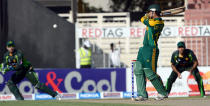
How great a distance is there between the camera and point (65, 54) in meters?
23.7

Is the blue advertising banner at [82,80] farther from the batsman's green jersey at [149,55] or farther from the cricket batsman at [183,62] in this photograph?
the batsman's green jersey at [149,55]

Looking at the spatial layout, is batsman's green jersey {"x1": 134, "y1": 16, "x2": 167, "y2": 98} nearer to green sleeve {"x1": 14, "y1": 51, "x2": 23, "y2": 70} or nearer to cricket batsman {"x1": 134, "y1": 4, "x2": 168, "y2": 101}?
cricket batsman {"x1": 134, "y1": 4, "x2": 168, "y2": 101}

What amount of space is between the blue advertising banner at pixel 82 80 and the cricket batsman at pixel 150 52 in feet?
25.0

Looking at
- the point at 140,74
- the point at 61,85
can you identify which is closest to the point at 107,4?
the point at 61,85

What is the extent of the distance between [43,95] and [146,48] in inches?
305

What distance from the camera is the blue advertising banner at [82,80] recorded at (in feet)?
61.2

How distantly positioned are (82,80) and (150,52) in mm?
7877

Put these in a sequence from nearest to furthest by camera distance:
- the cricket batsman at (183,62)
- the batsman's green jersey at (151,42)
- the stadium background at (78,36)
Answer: the batsman's green jersey at (151,42)
the cricket batsman at (183,62)
the stadium background at (78,36)

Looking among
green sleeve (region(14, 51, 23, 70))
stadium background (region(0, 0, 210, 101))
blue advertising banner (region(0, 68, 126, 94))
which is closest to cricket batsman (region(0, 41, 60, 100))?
green sleeve (region(14, 51, 23, 70))

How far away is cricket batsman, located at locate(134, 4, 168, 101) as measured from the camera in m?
11.0

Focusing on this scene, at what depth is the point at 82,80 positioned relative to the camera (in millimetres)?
18781

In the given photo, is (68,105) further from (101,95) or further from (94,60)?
(94,60)

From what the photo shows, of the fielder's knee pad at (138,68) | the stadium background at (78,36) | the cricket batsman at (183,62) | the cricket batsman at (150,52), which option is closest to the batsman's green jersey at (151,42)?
the cricket batsman at (150,52)

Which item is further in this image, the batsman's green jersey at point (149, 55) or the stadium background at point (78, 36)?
the stadium background at point (78, 36)
